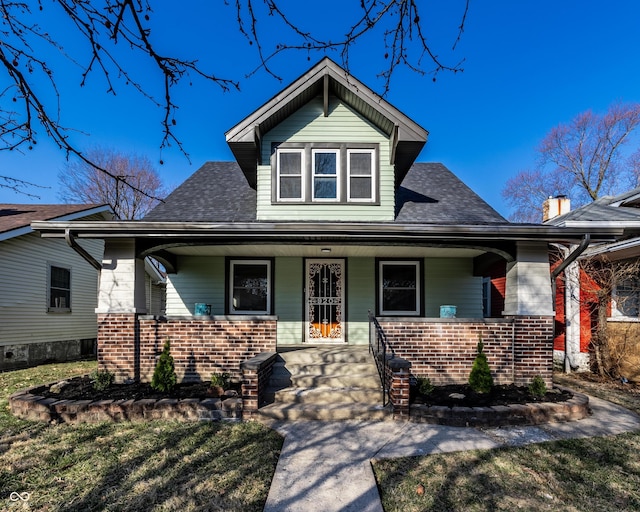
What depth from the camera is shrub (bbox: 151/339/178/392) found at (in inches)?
246

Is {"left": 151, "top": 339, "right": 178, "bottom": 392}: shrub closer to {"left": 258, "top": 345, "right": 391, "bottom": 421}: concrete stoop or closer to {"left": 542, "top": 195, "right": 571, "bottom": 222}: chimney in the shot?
{"left": 258, "top": 345, "right": 391, "bottom": 421}: concrete stoop

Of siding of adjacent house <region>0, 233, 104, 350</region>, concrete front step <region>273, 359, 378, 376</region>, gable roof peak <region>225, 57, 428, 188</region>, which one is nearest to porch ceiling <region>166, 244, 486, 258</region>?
gable roof peak <region>225, 57, 428, 188</region>

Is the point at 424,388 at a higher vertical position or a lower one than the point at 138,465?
higher

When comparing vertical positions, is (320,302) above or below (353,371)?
above

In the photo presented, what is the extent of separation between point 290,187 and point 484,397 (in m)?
5.54

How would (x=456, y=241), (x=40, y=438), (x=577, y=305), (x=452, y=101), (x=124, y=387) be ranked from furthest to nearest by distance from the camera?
(x=577, y=305) < (x=456, y=241) < (x=124, y=387) < (x=40, y=438) < (x=452, y=101)

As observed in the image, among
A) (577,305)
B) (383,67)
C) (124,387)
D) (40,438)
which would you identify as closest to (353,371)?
(124,387)

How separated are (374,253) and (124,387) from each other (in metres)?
5.59

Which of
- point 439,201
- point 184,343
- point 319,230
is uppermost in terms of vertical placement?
point 439,201

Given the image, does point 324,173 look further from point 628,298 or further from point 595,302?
point 628,298

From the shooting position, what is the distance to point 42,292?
11.4 metres

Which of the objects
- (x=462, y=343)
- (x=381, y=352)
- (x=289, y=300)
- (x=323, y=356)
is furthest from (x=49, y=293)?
(x=462, y=343)

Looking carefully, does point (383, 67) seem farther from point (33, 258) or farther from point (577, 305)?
point (33, 258)

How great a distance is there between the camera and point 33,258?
1120 cm
